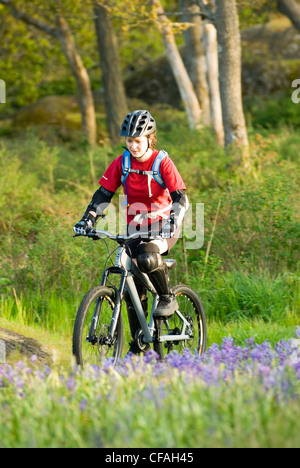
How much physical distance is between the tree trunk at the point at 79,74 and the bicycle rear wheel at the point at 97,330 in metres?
14.8

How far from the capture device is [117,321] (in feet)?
17.8

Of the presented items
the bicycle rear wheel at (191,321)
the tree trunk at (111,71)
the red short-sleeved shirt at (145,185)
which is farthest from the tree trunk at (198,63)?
the red short-sleeved shirt at (145,185)

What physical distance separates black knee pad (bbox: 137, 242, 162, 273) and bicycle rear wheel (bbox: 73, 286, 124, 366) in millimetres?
307

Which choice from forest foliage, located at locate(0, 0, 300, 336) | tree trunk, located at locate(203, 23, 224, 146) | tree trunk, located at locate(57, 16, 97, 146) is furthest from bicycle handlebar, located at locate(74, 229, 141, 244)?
tree trunk, located at locate(57, 16, 97, 146)

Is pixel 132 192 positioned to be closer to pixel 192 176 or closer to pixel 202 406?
pixel 202 406

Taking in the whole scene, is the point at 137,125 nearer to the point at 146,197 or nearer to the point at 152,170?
the point at 152,170

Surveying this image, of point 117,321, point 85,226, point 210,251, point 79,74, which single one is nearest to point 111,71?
point 79,74

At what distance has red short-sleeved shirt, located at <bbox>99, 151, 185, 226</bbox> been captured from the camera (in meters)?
5.54

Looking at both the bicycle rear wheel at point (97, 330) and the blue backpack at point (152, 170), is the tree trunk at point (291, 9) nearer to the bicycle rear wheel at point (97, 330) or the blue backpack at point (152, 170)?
the blue backpack at point (152, 170)

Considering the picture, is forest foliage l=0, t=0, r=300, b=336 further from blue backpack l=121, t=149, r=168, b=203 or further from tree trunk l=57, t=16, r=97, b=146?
tree trunk l=57, t=16, r=97, b=146

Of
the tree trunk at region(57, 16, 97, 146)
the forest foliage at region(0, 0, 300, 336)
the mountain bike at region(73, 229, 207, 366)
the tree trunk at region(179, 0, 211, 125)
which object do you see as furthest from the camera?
the tree trunk at region(57, 16, 97, 146)

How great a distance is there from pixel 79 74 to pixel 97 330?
53.1ft

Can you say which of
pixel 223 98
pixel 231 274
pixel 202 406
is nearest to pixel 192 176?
pixel 223 98

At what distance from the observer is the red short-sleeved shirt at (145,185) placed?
554cm
